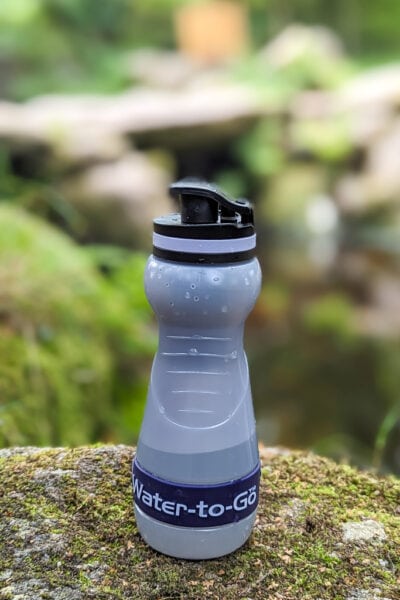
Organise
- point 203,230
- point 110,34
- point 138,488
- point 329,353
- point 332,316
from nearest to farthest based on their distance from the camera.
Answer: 1. point 203,230
2. point 138,488
3. point 329,353
4. point 332,316
5. point 110,34

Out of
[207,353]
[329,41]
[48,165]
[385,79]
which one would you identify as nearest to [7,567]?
[207,353]

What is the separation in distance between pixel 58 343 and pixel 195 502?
1.74 m

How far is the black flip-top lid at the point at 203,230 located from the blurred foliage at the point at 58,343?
1047 millimetres

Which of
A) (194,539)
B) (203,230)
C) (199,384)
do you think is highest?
(203,230)

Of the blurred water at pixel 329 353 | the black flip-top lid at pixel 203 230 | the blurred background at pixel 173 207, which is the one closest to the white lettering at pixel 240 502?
the black flip-top lid at pixel 203 230

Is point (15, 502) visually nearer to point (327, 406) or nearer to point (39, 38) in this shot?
point (327, 406)

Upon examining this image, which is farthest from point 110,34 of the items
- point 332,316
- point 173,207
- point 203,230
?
point 203,230

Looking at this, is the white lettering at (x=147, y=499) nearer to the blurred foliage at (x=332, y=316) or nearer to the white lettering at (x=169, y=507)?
the white lettering at (x=169, y=507)

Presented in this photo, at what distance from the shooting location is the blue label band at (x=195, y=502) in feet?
3.51

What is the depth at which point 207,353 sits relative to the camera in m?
1.07

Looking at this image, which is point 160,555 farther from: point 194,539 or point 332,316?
point 332,316

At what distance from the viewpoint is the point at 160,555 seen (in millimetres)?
1112

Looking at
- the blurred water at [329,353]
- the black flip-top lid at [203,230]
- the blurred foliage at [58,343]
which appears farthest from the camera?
the blurred water at [329,353]

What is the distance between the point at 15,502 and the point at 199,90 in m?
10.5
